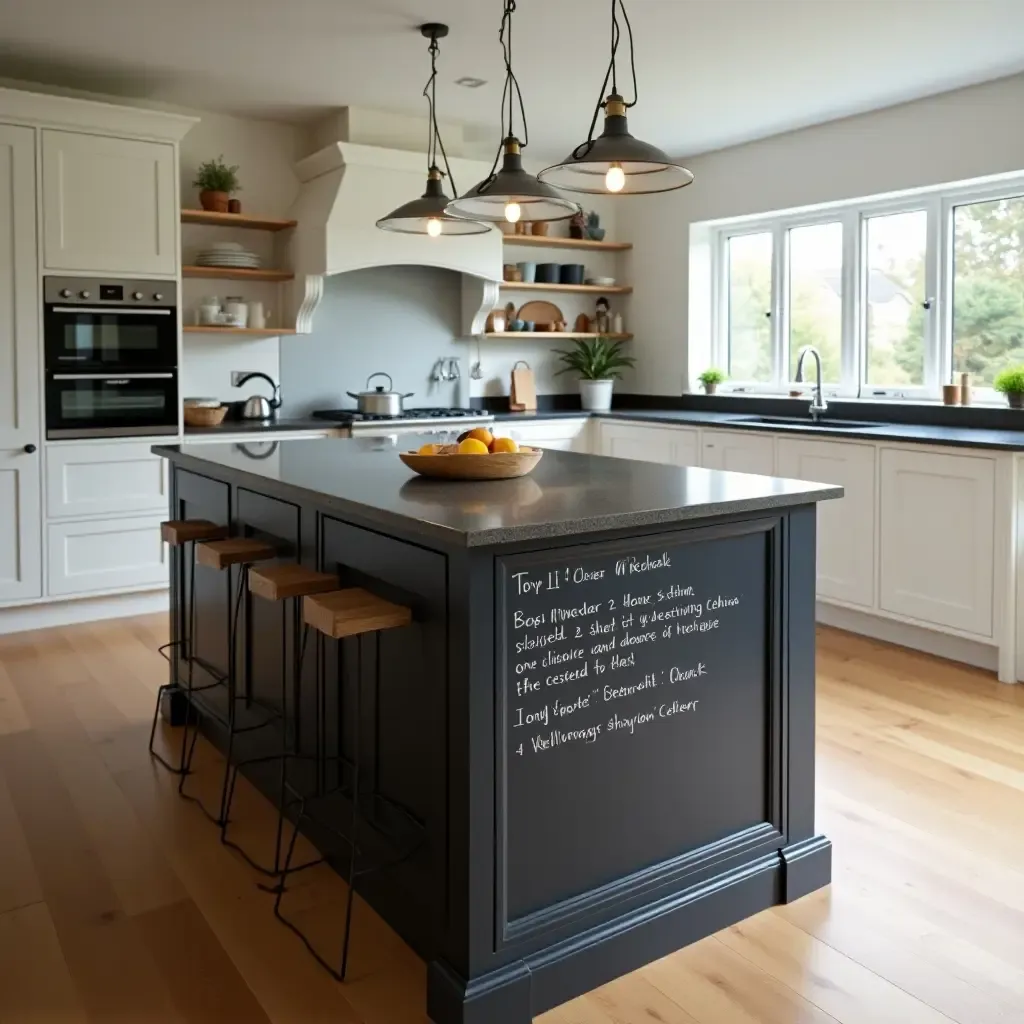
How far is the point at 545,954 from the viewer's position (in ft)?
6.66

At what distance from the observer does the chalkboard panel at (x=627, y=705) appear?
2021 mm

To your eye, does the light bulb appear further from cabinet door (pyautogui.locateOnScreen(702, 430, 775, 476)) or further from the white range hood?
the white range hood

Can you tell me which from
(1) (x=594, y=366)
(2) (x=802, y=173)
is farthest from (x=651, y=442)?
(2) (x=802, y=173)

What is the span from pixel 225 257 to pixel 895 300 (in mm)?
3447

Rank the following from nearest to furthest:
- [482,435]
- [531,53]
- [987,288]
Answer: [482,435] → [531,53] → [987,288]

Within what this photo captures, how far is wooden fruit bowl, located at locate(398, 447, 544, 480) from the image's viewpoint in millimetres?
2547

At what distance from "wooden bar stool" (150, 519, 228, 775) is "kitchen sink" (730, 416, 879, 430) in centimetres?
286

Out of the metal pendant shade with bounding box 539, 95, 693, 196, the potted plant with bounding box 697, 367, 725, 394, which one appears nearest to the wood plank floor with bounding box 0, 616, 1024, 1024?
the metal pendant shade with bounding box 539, 95, 693, 196

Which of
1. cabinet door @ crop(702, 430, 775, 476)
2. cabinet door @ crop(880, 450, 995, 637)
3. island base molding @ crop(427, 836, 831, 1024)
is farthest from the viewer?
cabinet door @ crop(702, 430, 775, 476)

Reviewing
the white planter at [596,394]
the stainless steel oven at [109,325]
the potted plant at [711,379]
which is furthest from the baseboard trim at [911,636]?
the stainless steel oven at [109,325]

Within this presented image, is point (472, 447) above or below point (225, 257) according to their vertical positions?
below

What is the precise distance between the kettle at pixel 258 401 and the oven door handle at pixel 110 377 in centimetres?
62

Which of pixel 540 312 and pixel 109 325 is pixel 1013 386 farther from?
pixel 109 325

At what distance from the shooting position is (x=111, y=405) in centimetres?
480
